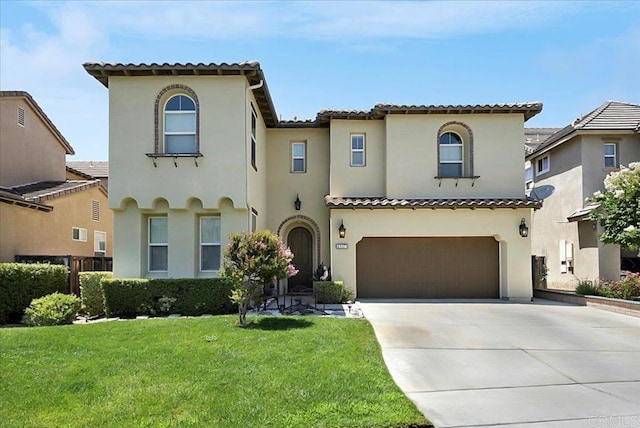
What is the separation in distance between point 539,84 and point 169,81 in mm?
13185

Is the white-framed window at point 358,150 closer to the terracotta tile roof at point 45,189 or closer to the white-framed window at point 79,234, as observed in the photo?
the terracotta tile roof at point 45,189

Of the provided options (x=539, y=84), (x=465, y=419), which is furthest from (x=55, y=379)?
(x=539, y=84)

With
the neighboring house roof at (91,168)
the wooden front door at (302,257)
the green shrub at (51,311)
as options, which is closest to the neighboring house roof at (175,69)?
the green shrub at (51,311)

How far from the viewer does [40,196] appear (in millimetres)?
16344

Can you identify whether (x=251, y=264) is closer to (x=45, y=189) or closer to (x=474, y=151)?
(x=474, y=151)

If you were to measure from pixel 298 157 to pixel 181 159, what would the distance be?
17.8 ft

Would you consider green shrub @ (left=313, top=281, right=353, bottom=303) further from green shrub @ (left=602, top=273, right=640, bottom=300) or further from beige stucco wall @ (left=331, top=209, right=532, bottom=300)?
green shrub @ (left=602, top=273, right=640, bottom=300)

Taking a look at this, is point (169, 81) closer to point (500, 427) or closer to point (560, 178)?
point (500, 427)

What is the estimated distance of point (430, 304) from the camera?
14.7 metres

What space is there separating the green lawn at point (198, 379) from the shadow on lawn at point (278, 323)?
0.28 meters

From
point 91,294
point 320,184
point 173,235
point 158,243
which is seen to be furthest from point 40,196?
point 320,184

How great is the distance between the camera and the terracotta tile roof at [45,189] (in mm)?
16336

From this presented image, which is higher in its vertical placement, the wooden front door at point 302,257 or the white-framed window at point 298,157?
the white-framed window at point 298,157

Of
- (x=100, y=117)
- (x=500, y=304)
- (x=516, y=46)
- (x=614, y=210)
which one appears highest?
(x=516, y=46)
